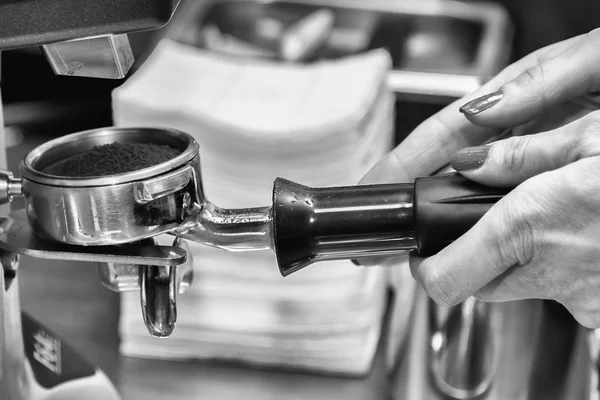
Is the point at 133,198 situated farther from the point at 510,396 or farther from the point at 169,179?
the point at 510,396

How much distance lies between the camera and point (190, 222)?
0.42m

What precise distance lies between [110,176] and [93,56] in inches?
2.7

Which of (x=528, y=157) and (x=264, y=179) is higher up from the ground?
(x=528, y=157)

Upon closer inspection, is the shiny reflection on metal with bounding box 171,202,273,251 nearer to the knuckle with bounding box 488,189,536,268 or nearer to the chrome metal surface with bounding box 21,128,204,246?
the chrome metal surface with bounding box 21,128,204,246

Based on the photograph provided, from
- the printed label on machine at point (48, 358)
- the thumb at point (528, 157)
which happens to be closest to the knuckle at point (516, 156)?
the thumb at point (528, 157)

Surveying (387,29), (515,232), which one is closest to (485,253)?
(515,232)

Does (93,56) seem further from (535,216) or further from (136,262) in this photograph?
(535,216)

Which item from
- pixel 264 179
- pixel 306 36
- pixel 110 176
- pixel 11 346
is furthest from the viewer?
pixel 306 36

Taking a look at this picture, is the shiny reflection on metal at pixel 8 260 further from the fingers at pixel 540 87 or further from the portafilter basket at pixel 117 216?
the fingers at pixel 540 87

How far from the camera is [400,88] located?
1073mm

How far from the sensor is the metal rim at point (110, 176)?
15.1 inches

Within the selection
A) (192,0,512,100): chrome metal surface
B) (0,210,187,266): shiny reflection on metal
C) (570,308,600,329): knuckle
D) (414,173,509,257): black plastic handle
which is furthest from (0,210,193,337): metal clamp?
(192,0,512,100): chrome metal surface

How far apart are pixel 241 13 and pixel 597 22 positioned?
619 millimetres

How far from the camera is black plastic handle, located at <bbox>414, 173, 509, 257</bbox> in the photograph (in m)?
0.42
